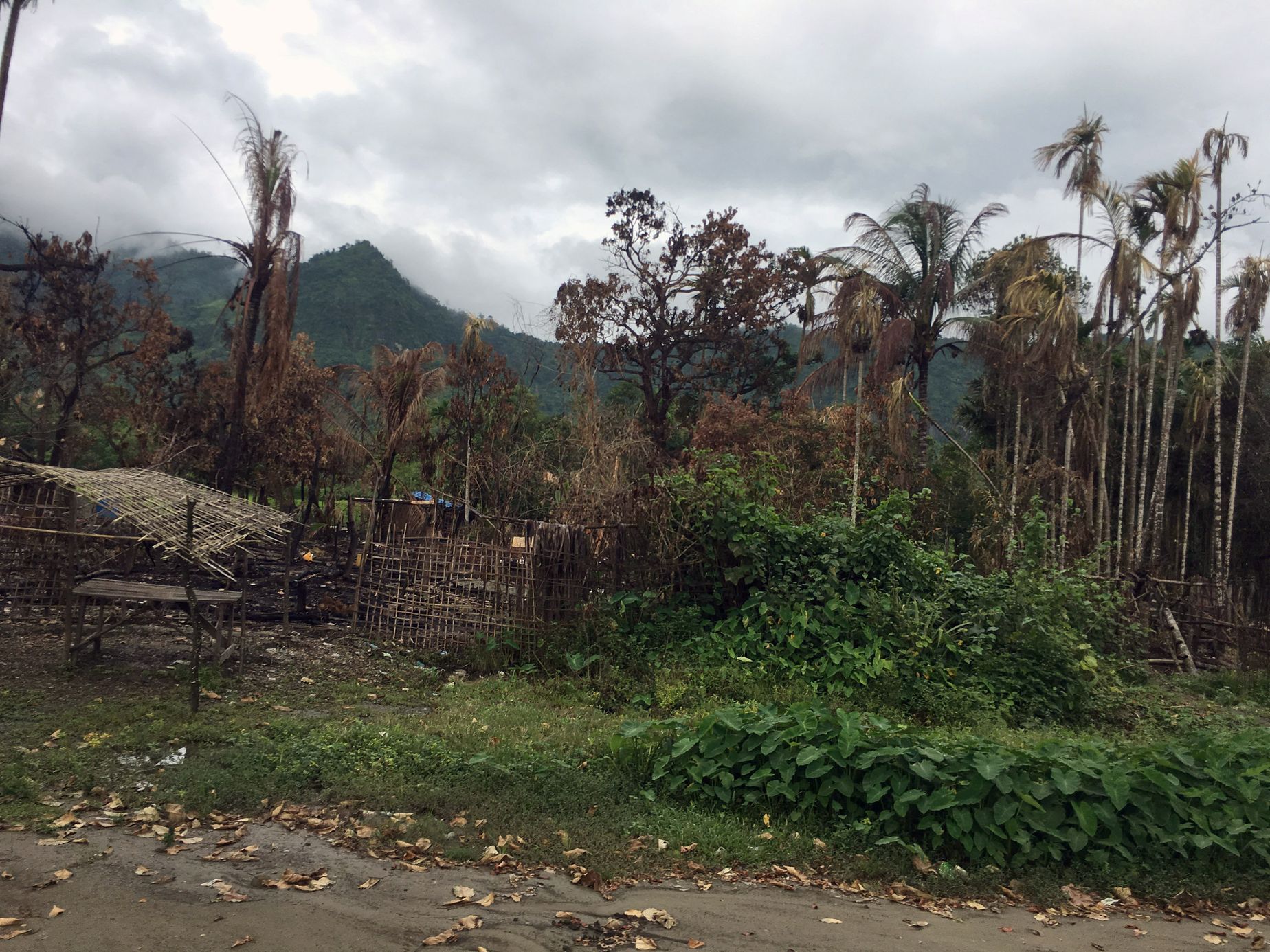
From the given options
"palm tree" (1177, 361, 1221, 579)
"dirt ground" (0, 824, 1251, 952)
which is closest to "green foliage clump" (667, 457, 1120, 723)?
"dirt ground" (0, 824, 1251, 952)

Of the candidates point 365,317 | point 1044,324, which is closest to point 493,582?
point 1044,324

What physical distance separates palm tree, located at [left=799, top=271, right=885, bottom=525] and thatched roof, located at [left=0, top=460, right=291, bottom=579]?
9.07 metres

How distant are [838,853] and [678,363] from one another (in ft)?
57.6

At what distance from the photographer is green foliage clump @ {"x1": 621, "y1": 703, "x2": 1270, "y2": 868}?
16.5 ft

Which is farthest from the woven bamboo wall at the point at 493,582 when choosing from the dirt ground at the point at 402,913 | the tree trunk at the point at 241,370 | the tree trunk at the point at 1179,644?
the tree trunk at the point at 1179,644

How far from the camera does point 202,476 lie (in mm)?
21828

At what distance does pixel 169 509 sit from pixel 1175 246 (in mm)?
18305

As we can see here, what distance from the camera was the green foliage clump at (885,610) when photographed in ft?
29.2

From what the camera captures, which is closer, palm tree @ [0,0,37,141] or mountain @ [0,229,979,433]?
palm tree @ [0,0,37,141]

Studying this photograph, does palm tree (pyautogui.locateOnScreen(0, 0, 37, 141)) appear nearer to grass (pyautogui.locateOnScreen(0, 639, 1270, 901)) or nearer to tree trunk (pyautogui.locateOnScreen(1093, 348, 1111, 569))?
grass (pyautogui.locateOnScreen(0, 639, 1270, 901))

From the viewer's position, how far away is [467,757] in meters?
6.27

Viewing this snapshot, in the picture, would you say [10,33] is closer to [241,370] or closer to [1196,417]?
[241,370]

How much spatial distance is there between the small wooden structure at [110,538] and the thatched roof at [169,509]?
1cm

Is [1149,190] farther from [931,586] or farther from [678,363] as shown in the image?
[931,586]
